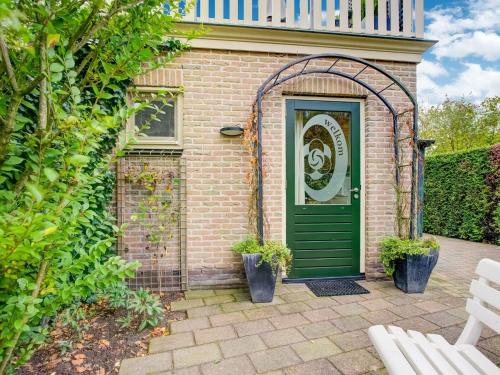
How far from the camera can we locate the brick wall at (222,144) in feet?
11.2

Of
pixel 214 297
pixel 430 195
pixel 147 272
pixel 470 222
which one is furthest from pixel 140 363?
pixel 430 195

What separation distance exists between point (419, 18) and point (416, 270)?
3211mm

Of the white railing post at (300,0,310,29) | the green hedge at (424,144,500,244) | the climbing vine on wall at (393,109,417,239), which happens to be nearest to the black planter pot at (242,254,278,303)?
the climbing vine on wall at (393,109,417,239)

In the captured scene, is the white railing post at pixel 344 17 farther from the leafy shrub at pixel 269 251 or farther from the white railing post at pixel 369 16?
the leafy shrub at pixel 269 251

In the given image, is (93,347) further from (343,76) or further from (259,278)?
(343,76)

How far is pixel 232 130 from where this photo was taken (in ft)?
10.8

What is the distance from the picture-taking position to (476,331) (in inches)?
61.5

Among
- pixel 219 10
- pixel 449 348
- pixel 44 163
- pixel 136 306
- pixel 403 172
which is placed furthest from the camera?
pixel 403 172

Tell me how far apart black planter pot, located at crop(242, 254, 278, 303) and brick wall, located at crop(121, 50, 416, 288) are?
1.77 feet

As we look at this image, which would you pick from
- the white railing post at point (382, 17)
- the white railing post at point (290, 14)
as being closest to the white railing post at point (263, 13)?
the white railing post at point (290, 14)

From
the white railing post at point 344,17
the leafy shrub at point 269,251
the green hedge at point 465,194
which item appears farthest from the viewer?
the green hedge at point 465,194

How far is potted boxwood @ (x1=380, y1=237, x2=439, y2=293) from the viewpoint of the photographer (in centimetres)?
316

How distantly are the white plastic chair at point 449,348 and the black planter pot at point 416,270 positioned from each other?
5.43 feet

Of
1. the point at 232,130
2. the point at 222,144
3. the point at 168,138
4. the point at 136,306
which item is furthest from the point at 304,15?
the point at 136,306
